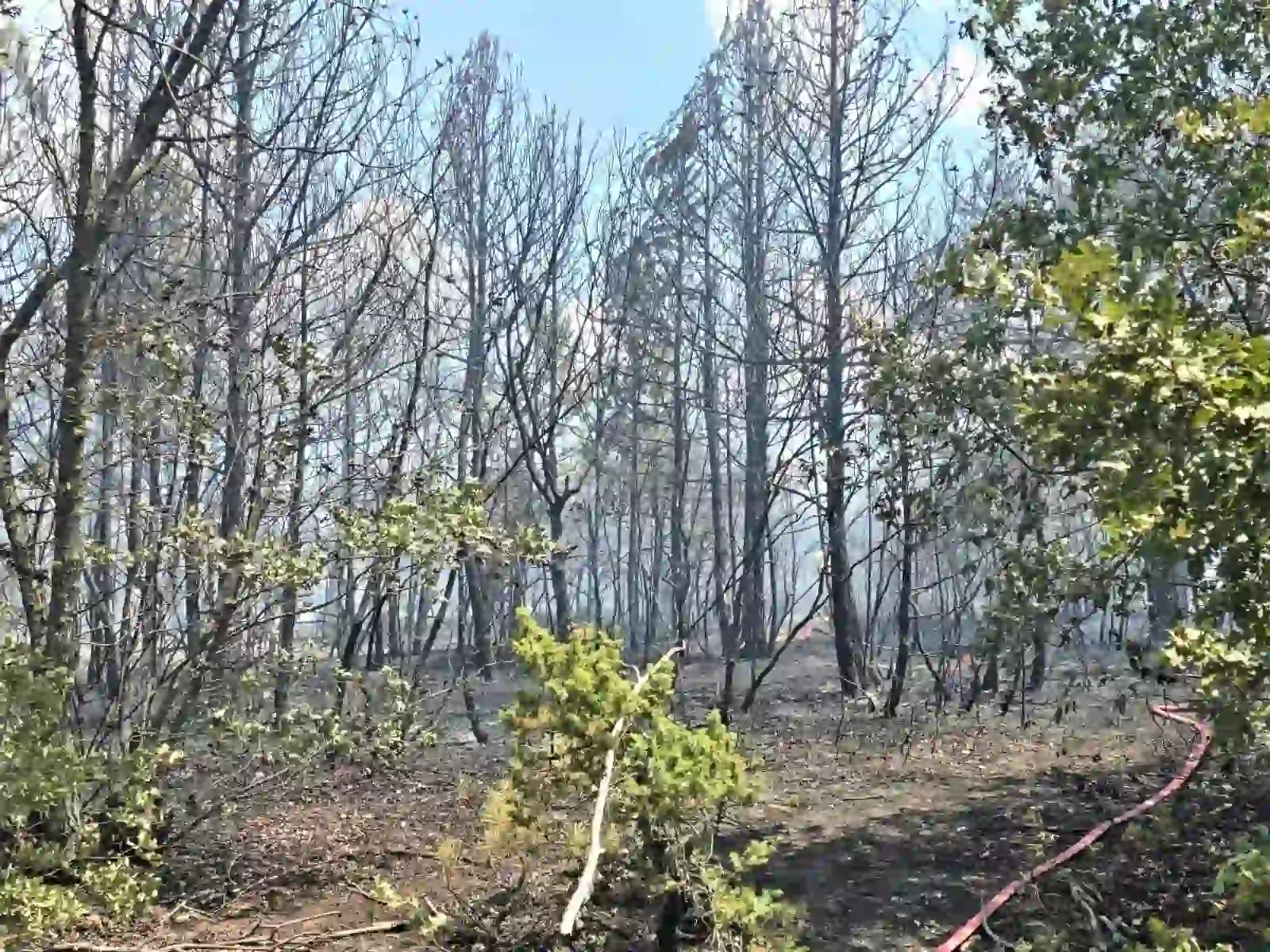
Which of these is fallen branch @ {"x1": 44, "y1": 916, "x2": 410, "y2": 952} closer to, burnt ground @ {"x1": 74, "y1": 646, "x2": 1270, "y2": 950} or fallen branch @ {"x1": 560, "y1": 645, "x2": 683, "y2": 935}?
burnt ground @ {"x1": 74, "y1": 646, "x2": 1270, "y2": 950}

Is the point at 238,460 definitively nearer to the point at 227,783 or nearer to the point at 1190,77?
the point at 227,783

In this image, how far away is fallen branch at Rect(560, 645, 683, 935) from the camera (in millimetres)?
2914

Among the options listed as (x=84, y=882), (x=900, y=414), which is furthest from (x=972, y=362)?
(x=84, y=882)

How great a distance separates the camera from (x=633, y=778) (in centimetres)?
341

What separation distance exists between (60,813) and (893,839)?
373cm

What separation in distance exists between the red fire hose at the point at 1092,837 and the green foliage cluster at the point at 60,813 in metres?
3.00

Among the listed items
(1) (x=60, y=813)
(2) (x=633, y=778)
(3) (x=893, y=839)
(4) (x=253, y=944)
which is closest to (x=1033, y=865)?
(3) (x=893, y=839)

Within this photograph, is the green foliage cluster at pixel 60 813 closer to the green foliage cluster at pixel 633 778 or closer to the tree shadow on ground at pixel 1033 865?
the green foliage cluster at pixel 633 778

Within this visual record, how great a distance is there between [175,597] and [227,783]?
35.8 inches

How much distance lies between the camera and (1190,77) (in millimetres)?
4449

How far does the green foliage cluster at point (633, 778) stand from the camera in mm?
3324

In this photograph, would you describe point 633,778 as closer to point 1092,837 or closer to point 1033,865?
point 1033,865

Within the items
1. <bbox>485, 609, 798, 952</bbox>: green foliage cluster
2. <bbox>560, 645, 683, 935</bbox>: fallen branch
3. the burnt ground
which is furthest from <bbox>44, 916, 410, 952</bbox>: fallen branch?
<bbox>560, 645, 683, 935</bbox>: fallen branch

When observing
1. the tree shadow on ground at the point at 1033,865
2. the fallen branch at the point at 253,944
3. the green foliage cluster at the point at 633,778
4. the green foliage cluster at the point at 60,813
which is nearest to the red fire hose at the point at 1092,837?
the tree shadow on ground at the point at 1033,865
